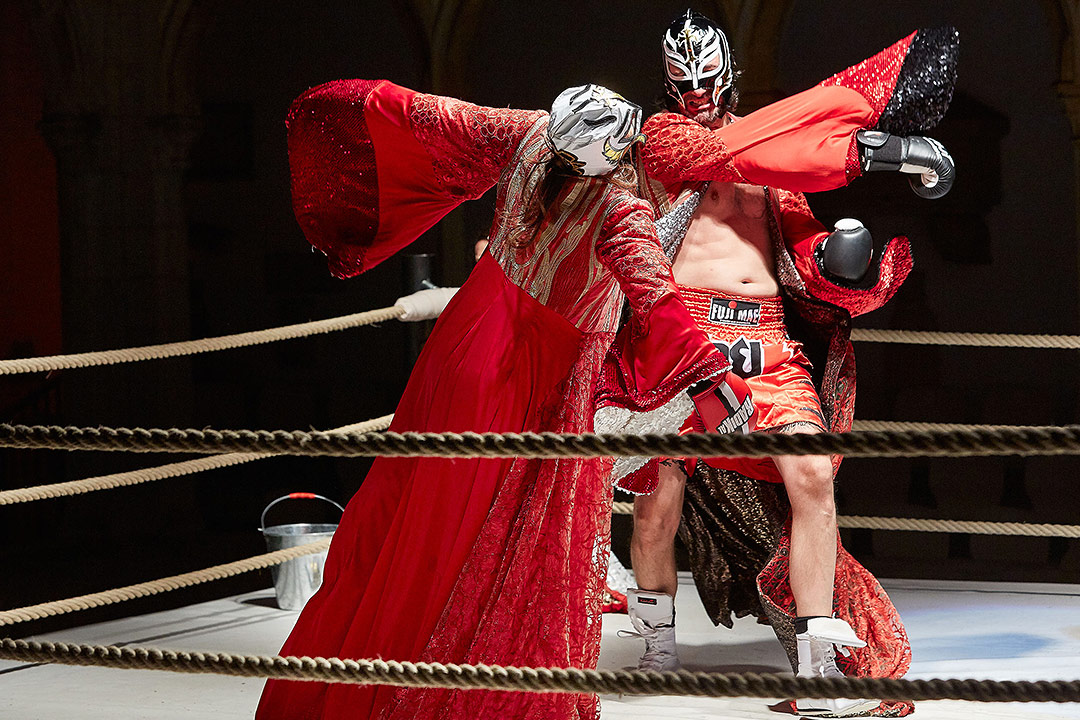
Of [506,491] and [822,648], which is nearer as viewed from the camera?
[506,491]

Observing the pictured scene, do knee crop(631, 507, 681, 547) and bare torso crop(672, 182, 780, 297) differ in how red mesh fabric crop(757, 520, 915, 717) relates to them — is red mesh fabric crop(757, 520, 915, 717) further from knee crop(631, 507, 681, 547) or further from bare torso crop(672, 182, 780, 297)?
bare torso crop(672, 182, 780, 297)

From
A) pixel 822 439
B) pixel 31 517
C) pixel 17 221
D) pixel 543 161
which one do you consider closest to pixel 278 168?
pixel 17 221

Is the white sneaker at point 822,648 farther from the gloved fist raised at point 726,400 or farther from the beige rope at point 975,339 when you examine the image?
the beige rope at point 975,339

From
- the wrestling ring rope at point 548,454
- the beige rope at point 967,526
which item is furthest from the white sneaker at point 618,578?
the wrestling ring rope at point 548,454

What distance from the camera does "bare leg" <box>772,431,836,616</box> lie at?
297 cm

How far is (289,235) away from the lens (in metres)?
6.51

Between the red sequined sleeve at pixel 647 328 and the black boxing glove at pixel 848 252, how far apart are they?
2.70ft

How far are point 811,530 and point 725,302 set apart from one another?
0.60m

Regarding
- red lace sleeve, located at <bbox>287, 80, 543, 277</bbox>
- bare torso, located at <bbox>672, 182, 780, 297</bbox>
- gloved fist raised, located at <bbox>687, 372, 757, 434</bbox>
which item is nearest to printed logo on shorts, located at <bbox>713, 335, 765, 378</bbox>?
bare torso, located at <bbox>672, 182, 780, 297</bbox>

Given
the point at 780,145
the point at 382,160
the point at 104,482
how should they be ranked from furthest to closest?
the point at 104,482, the point at 780,145, the point at 382,160

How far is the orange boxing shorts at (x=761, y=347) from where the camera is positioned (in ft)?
9.98

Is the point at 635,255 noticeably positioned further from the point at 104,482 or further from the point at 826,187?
the point at 104,482

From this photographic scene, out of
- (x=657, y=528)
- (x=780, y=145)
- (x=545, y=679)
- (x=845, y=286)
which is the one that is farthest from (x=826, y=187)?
(x=545, y=679)

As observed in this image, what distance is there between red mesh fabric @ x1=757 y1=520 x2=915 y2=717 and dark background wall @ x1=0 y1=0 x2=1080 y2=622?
2.29 m
